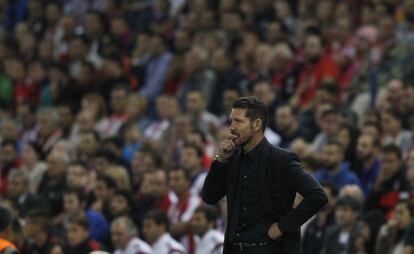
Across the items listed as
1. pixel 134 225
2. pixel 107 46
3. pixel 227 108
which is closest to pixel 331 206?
pixel 134 225

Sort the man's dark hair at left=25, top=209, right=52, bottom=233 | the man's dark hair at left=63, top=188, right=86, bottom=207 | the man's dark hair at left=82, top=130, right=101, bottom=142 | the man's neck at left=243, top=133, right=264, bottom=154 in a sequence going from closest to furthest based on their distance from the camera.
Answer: the man's neck at left=243, top=133, right=264, bottom=154, the man's dark hair at left=25, top=209, right=52, bottom=233, the man's dark hair at left=63, top=188, right=86, bottom=207, the man's dark hair at left=82, top=130, right=101, bottom=142

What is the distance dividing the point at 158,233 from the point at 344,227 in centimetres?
179

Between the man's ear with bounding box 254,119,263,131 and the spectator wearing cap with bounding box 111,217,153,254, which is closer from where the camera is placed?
the man's ear with bounding box 254,119,263,131

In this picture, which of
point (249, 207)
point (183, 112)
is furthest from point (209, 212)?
point (183, 112)

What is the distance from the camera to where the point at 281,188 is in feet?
24.3

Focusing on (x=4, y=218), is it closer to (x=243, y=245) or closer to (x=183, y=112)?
(x=243, y=245)

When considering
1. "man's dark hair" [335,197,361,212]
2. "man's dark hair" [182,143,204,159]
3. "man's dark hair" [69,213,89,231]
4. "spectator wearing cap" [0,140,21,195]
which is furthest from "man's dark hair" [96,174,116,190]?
"man's dark hair" [335,197,361,212]

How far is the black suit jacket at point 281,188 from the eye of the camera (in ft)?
23.8

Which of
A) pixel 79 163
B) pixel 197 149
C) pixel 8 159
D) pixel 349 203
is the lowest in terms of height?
pixel 349 203

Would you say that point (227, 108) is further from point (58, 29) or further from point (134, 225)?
point (58, 29)

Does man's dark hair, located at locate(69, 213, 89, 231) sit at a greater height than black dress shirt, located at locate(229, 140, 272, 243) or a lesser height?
greater

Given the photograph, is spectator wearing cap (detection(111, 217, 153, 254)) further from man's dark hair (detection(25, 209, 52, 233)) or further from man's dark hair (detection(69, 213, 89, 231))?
man's dark hair (detection(25, 209, 52, 233))

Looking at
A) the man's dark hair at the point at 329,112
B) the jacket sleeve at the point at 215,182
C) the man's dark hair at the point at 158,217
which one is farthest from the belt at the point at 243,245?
the man's dark hair at the point at 329,112

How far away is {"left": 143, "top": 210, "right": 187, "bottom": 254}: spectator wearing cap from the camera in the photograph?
11266 millimetres
